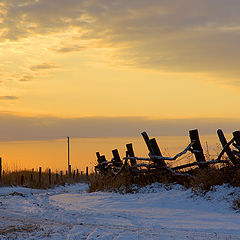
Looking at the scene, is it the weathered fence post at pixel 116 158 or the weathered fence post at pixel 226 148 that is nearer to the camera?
the weathered fence post at pixel 226 148

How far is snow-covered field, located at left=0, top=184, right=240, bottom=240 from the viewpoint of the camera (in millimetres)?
8391

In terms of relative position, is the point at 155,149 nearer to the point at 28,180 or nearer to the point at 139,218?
the point at 139,218

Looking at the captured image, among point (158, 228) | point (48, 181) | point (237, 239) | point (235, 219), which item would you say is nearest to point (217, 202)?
point (235, 219)

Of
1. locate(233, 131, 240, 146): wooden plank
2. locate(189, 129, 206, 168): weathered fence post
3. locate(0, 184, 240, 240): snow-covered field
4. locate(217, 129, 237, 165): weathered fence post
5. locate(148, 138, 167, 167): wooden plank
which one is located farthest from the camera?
locate(148, 138, 167, 167): wooden plank

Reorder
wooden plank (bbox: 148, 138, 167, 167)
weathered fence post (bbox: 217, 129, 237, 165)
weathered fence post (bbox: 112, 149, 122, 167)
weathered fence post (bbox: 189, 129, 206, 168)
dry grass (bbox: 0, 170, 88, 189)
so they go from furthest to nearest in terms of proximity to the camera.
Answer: dry grass (bbox: 0, 170, 88, 189)
weathered fence post (bbox: 112, 149, 122, 167)
wooden plank (bbox: 148, 138, 167, 167)
weathered fence post (bbox: 189, 129, 206, 168)
weathered fence post (bbox: 217, 129, 237, 165)

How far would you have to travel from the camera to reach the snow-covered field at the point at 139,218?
27.5 feet

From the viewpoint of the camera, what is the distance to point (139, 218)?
10617mm

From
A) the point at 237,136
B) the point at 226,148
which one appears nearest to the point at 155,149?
the point at 226,148

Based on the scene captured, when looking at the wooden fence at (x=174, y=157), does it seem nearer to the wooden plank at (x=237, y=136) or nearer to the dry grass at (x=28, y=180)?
the wooden plank at (x=237, y=136)

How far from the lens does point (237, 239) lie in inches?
301

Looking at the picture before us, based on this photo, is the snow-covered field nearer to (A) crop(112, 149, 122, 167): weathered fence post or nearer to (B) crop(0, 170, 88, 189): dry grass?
(A) crop(112, 149, 122, 167): weathered fence post

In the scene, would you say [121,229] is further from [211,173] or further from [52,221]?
[211,173]

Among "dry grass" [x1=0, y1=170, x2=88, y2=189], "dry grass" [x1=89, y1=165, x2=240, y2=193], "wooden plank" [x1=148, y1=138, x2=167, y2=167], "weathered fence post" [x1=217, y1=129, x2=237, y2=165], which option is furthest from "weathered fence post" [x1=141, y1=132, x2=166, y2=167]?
"dry grass" [x1=0, y1=170, x2=88, y2=189]

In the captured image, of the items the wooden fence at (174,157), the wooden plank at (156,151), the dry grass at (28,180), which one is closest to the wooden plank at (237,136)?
the wooden fence at (174,157)
